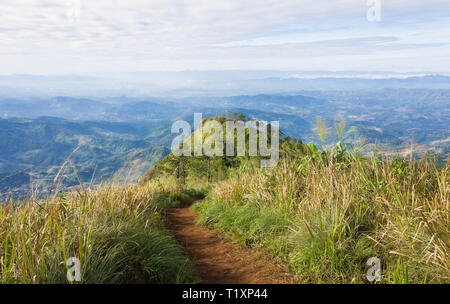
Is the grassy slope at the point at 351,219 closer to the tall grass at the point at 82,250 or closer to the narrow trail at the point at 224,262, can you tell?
the narrow trail at the point at 224,262

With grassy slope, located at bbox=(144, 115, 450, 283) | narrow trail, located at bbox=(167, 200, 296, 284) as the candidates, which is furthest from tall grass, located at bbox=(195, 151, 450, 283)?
narrow trail, located at bbox=(167, 200, 296, 284)

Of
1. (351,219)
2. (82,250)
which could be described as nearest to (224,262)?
(351,219)

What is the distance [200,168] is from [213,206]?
47.4 feet

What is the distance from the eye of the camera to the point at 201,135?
82.4 ft

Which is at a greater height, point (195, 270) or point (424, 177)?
point (424, 177)

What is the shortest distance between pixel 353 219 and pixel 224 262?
2.01 metres

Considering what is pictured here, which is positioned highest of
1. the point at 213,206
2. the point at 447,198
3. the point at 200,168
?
the point at 447,198

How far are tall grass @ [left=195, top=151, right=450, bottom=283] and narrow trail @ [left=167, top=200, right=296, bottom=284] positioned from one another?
0.24m

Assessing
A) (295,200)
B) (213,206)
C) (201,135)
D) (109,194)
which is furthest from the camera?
(201,135)

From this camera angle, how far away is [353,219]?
3924mm

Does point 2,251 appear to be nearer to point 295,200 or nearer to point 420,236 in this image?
point 295,200

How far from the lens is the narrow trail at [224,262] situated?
3.77 m

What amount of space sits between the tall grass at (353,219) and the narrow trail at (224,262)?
24 cm
